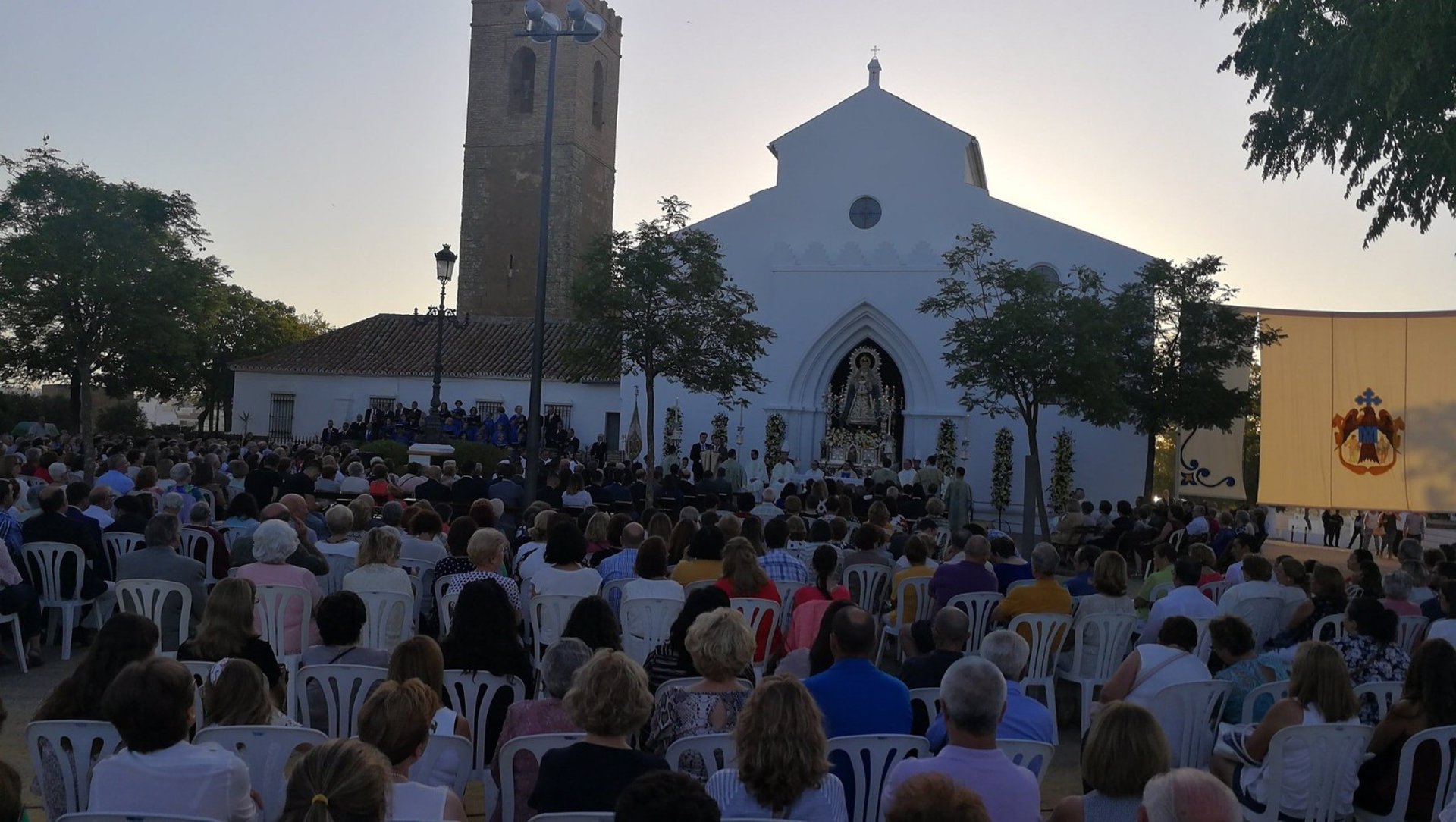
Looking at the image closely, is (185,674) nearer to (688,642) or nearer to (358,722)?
(358,722)

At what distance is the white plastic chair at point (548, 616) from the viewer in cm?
717

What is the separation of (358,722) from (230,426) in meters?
39.8

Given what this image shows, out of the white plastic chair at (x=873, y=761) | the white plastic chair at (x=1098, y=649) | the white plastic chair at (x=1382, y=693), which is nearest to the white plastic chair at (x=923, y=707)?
the white plastic chair at (x=873, y=761)

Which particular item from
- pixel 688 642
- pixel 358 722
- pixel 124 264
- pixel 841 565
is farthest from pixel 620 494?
pixel 124 264

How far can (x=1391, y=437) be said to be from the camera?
1614 centimetres

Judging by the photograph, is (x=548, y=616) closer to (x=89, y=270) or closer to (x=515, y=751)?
(x=515, y=751)

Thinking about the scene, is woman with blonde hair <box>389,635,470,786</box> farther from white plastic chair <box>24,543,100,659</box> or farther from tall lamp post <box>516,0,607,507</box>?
tall lamp post <box>516,0,607,507</box>

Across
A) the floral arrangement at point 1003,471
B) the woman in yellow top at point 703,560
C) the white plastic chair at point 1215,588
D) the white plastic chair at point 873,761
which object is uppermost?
the floral arrangement at point 1003,471

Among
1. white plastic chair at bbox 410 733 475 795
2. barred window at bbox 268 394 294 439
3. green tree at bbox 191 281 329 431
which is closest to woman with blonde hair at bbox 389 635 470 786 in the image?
white plastic chair at bbox 410 733 475 795

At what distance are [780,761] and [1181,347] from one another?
21.1 metres

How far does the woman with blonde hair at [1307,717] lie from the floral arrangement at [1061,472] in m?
20.5

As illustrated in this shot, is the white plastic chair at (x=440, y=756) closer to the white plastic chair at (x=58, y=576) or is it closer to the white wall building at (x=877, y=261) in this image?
the white plastic chair at (x=58, y=576)

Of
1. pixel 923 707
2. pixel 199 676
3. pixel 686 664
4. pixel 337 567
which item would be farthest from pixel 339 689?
pixel 337 567

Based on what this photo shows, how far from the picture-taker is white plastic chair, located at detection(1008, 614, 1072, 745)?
7578mm
